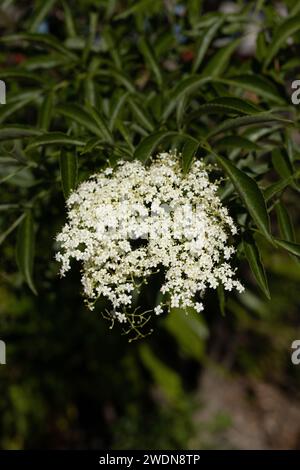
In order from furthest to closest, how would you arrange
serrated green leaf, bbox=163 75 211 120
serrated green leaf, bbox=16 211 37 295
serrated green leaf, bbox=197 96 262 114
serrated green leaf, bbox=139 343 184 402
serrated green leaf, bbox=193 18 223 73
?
Answer: 1. serrated green leaf, bbox=139 343 184 402
2. serrated green leaf, bbox=193 18 223 73
3. serrated green leaf, bbox=16 211 37 295
4. serrated green leaf, bbox=163 75 211 120
5. serrated green leaf, bbox=197 96 262 114

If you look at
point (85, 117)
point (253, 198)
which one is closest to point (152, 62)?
point (85, 117)

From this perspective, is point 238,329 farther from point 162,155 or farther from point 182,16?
point 162,155

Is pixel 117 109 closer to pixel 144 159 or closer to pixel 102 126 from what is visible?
pixel 102 126

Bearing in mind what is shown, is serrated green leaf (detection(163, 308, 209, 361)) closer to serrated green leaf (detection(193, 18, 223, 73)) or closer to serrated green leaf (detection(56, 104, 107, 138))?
serrated green leaf (detection(193, 18, 223, 73))

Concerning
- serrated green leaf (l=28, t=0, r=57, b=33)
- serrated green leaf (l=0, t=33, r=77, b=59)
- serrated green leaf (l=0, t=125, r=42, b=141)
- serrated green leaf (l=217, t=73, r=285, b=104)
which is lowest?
serrated green leaf (l=0, t=125, r=42, b=141)

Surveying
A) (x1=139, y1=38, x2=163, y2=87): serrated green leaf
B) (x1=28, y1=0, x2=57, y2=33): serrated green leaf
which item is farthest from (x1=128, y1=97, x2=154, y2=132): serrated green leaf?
A: (x1=28, y1=0, x2=57, y2=33): serrated green leaf

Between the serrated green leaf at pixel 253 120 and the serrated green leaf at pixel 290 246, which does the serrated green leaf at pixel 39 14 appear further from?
the serrated green leaf at pixel 290 246
